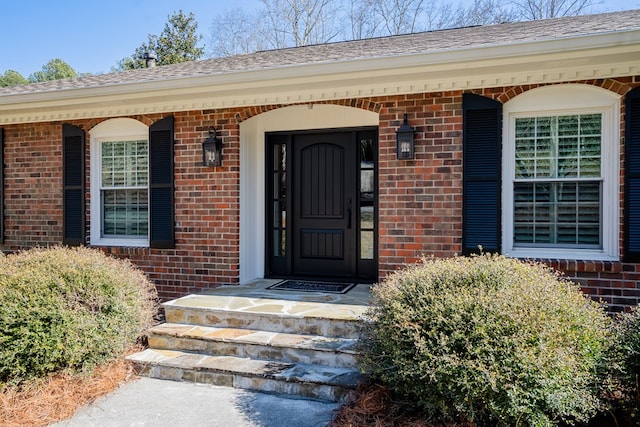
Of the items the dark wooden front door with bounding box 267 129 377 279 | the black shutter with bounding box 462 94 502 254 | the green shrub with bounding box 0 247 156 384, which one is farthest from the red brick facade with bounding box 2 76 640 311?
the green shrub with bounding box 0 247 156 384

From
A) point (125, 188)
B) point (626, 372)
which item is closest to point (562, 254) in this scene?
point (626, 372)

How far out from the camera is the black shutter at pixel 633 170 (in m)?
4.50

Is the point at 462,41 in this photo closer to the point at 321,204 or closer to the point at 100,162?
A: the point at 321,204

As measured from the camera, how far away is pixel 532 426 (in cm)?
271

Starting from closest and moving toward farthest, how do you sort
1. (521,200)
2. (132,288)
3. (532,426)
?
(532,426)
(132,288)
(521,200)

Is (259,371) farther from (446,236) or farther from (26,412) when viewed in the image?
(446,236)

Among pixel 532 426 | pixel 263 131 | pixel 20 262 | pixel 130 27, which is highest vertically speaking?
pixel 130 27

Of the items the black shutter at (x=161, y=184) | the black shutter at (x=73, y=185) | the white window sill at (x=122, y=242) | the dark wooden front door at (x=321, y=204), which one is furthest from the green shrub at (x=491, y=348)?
the black shutter at (x=73, y=185)

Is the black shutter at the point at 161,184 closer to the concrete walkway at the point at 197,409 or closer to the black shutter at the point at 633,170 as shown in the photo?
the concrete walkway at the point at 197,409

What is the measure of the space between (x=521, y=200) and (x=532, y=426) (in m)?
2.86

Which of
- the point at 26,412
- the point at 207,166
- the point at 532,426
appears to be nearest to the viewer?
the point at 532,426

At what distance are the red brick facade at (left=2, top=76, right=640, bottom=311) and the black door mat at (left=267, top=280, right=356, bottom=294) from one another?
577mm

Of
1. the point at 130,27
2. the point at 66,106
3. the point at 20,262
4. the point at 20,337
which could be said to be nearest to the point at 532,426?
the point at 20,337

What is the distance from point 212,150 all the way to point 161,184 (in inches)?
35.4
